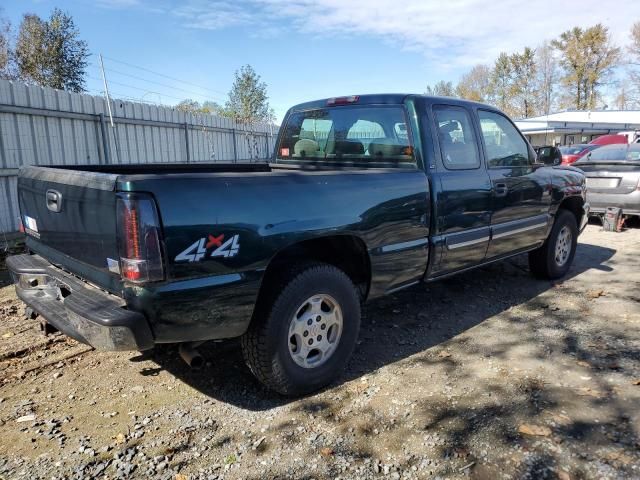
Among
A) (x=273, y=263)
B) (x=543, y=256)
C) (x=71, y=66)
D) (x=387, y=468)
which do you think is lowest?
(x=387, y=468)

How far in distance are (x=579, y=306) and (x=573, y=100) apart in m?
62.2

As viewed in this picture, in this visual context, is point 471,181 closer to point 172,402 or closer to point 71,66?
point 172,402

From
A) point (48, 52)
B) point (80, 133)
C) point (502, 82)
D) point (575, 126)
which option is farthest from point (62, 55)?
point (502, 82)

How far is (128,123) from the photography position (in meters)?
9.41

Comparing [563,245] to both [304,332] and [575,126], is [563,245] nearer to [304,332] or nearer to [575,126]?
[304,332]

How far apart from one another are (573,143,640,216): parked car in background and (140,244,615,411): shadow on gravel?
3117mm

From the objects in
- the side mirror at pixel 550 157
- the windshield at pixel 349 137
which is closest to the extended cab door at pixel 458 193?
the windshield at pixel 349 137

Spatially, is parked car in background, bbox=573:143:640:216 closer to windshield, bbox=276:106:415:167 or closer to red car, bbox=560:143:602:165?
windshield, bbox=276:106:415:167

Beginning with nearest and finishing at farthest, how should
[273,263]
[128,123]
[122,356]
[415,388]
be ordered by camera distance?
1. [273,263]
2. [415,388]
3. [122,356]
4. [128,123]

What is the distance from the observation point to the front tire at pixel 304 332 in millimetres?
2939

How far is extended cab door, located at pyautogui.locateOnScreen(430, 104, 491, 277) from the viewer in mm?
3932

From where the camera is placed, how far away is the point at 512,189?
185 inches

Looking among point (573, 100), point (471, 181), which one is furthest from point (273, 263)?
point (573, 100)

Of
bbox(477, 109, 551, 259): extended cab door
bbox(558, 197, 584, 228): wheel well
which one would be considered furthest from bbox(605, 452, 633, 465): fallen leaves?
bbox(558, 197, 584, 228): wheel well
